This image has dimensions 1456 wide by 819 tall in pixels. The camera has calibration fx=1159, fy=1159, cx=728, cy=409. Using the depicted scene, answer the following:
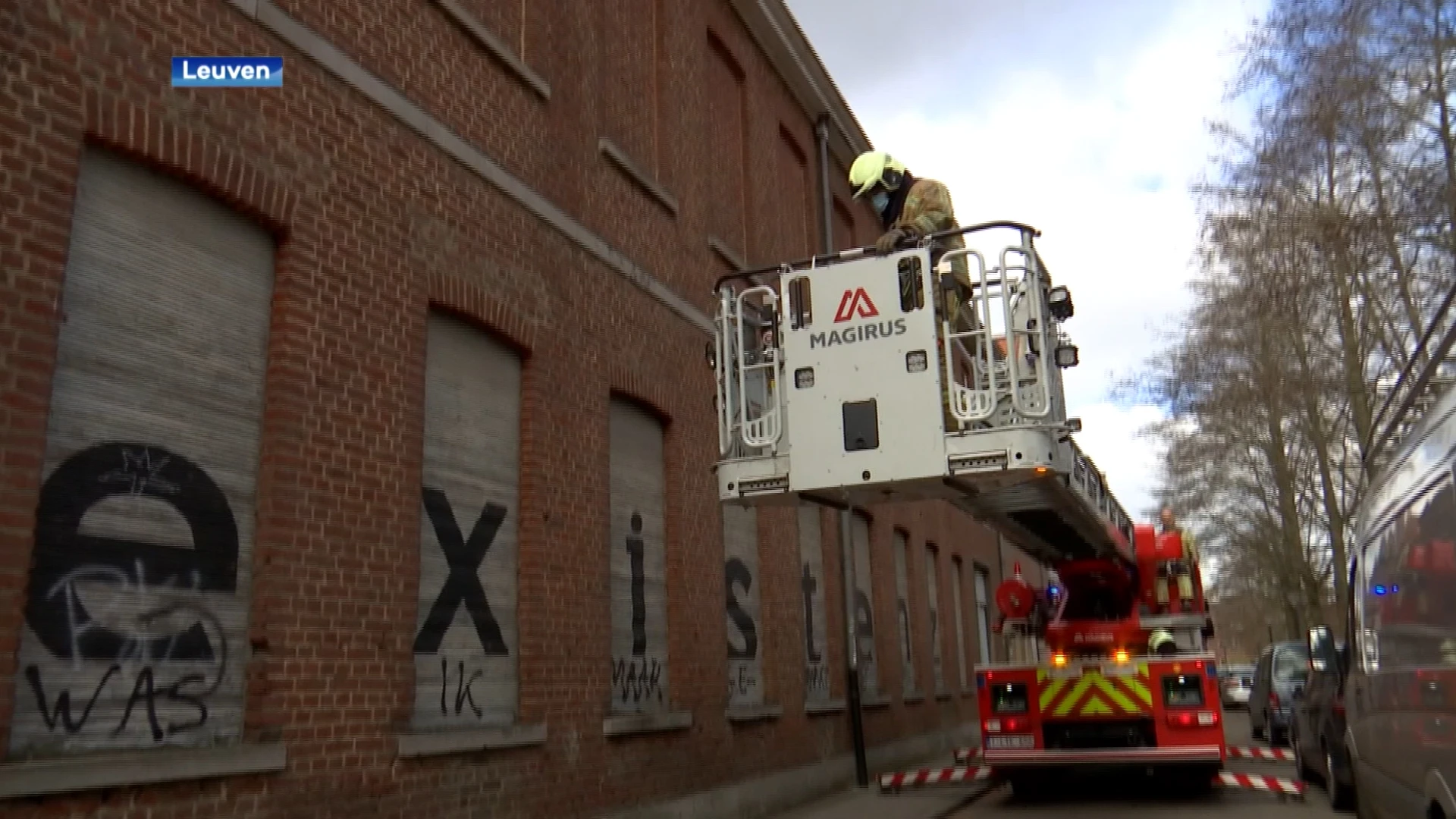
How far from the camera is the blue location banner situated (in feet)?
18.8

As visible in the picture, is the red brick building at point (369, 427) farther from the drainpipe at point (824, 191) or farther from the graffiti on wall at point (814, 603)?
the drainpipe at point (824, 191)

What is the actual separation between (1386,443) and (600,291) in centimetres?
586

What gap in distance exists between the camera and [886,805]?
472 inches

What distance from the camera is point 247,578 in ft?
19.4

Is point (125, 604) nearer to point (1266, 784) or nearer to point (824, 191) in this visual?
point (1266, 784)

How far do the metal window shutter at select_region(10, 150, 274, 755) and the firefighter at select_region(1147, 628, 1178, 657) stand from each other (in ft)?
29.3

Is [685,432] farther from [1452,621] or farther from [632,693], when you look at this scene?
[1452,621]

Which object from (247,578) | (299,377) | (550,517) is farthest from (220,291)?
(550,517)

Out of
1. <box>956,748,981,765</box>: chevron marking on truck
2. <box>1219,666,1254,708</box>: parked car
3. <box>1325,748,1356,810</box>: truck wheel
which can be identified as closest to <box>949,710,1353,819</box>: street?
<box>1325,748,1356,810</box>: truck wheel

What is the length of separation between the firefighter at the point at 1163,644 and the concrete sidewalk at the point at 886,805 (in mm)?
2567

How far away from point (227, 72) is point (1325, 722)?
1094 cm

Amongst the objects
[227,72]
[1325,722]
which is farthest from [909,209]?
[1325,722]

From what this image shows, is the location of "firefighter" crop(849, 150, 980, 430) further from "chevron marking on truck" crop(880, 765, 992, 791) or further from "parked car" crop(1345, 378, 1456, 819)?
"chevron marking on truck" crop(880, 765, 992, 791)

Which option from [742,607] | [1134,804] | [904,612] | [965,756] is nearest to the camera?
[1134,804]
